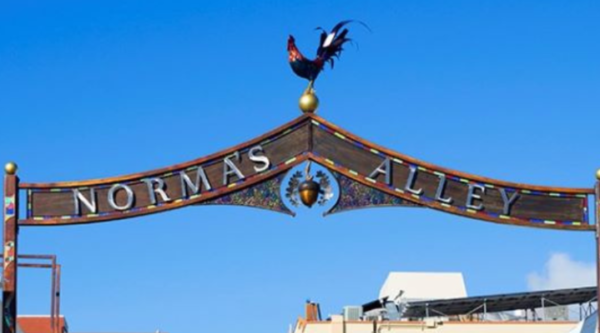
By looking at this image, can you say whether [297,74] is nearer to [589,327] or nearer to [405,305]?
[589,327]

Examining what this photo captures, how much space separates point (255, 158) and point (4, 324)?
303cm

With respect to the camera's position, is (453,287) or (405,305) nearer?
(405,305)

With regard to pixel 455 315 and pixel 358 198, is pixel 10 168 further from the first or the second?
pixel 455 315

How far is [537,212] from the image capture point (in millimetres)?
16375

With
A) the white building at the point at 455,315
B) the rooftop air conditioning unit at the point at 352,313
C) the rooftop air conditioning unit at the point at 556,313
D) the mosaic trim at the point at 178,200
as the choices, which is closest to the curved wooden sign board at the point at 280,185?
the mosaic trim at the point at 178,200

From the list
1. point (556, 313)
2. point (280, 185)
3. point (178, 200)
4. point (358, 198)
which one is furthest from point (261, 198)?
point (556, 313)

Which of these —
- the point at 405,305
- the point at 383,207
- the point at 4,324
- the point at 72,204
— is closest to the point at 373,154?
the point at 383,207

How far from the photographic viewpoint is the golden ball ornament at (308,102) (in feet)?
52.9

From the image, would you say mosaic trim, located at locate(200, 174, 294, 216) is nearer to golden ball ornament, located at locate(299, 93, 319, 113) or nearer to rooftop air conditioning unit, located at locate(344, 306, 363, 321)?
golden ball ornament, located at locate(299, 93, 319, 113)

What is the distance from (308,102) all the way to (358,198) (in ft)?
3.64

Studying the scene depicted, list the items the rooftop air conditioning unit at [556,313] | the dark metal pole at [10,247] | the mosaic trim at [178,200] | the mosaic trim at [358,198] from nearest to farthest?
the dark metal pole at [10,247] < the mosaic trim at [178,200] < the mosaic trim at [358,198] < the rooftop air conditioning unit at [556,313]

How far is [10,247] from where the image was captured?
51.3 feet

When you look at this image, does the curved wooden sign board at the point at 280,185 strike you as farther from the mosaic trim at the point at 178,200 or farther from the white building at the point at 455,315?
the white building at the point at 455,315

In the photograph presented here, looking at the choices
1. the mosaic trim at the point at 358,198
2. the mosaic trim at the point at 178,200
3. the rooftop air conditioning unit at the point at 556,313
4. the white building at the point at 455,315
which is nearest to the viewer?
the mosaic trim at the point at 178,200
